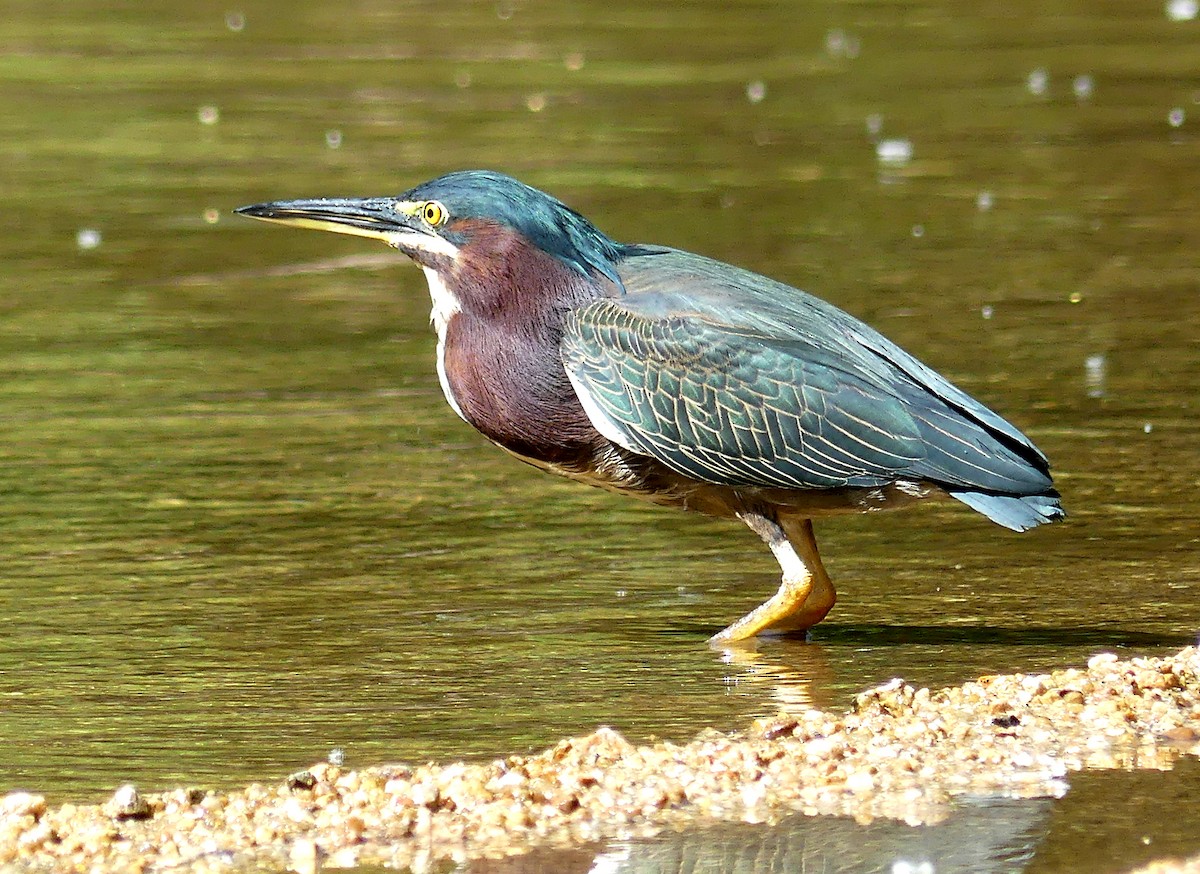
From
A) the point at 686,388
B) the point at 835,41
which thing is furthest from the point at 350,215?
the point at 835,41

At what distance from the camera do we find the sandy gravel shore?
451 cm

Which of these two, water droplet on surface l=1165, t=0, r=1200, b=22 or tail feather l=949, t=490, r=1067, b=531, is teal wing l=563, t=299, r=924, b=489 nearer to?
tail feather l=949, t=490, r=1067, b=531

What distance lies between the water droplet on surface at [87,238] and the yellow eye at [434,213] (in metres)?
5.32

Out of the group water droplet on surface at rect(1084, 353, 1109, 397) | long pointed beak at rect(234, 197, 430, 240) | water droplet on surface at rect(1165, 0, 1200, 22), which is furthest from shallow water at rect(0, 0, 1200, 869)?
long pointed beak at rect(234, 197, 430, 240)

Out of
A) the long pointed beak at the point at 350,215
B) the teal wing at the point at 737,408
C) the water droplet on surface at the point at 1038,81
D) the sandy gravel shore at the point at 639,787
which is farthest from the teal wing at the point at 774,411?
the water droplet on surface at the point at 1038,81

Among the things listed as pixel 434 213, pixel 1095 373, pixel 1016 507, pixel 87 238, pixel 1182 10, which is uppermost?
pixel 1182 10

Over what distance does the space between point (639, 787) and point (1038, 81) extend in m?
11.7

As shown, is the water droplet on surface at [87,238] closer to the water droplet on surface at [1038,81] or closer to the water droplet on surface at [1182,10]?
the water droplet on surface at [1038,81]

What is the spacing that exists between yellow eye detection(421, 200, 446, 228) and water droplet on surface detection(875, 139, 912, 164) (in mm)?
7310

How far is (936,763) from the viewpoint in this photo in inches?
198

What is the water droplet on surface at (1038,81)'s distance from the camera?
15.4m

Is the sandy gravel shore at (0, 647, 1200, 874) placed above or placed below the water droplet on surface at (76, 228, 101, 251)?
below

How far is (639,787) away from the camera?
15.9 feet

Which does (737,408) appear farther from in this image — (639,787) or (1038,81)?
(1038,81)
